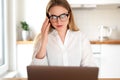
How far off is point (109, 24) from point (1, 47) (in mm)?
1798

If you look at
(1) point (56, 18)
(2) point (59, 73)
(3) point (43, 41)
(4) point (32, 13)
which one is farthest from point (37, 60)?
(4) point (32, 13)

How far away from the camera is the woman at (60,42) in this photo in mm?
1202

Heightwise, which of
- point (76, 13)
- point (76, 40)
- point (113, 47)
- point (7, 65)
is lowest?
point (7, 65)

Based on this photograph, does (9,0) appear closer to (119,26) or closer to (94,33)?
(94,33)

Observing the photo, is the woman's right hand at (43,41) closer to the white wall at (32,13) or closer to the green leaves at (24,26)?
the green leaves at (24,26)

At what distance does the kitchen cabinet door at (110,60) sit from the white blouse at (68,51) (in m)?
1.90

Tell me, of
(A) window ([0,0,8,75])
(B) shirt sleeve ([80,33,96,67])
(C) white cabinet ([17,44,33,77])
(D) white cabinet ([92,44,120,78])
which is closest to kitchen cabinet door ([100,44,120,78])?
(D) white cabinet ([92,44,120,78])

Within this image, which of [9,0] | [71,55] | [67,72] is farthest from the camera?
[9,0]

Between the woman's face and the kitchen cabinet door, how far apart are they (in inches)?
81.3

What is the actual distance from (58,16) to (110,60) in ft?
7.19

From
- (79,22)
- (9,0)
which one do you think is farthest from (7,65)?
(79,22)

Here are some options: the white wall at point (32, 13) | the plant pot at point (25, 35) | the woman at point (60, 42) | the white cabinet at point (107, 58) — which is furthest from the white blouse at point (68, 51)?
the white wall at point (32, 13)

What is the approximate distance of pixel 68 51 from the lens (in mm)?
1304

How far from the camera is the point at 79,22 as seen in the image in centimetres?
365
